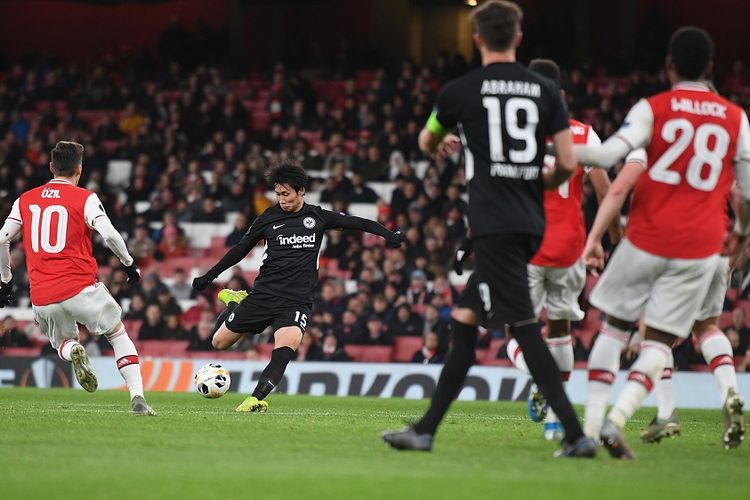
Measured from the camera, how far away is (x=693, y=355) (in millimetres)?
18609

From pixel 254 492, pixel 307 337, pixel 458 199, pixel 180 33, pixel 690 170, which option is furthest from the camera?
pixel 180 33

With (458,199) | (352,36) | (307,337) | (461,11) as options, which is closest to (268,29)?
(352,36)

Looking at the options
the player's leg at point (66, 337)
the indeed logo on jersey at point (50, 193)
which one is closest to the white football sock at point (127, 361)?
the player's leg at point (66, 337)

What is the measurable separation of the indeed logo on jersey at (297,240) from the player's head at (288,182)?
271mm

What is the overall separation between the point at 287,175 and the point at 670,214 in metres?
5.46

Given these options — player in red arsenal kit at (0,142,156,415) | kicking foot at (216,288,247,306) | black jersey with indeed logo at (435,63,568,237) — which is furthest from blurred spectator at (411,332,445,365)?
black jersey with indeed logo at (435,63,568,237)

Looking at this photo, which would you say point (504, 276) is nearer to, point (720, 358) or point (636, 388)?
point (636, 388)

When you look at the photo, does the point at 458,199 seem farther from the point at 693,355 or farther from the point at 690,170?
the point at 690,170

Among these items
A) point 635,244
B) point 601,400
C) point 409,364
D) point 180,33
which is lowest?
point 409,364

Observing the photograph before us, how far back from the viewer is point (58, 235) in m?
11.1

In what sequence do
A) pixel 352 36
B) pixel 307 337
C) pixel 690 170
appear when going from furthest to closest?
pixel 352 36, pixel 307 337, pixel 690 170

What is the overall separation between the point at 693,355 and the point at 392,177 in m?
8.25

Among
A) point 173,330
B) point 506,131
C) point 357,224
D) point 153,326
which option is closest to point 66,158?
point 357,224

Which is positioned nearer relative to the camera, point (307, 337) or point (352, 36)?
point (307, 337)
